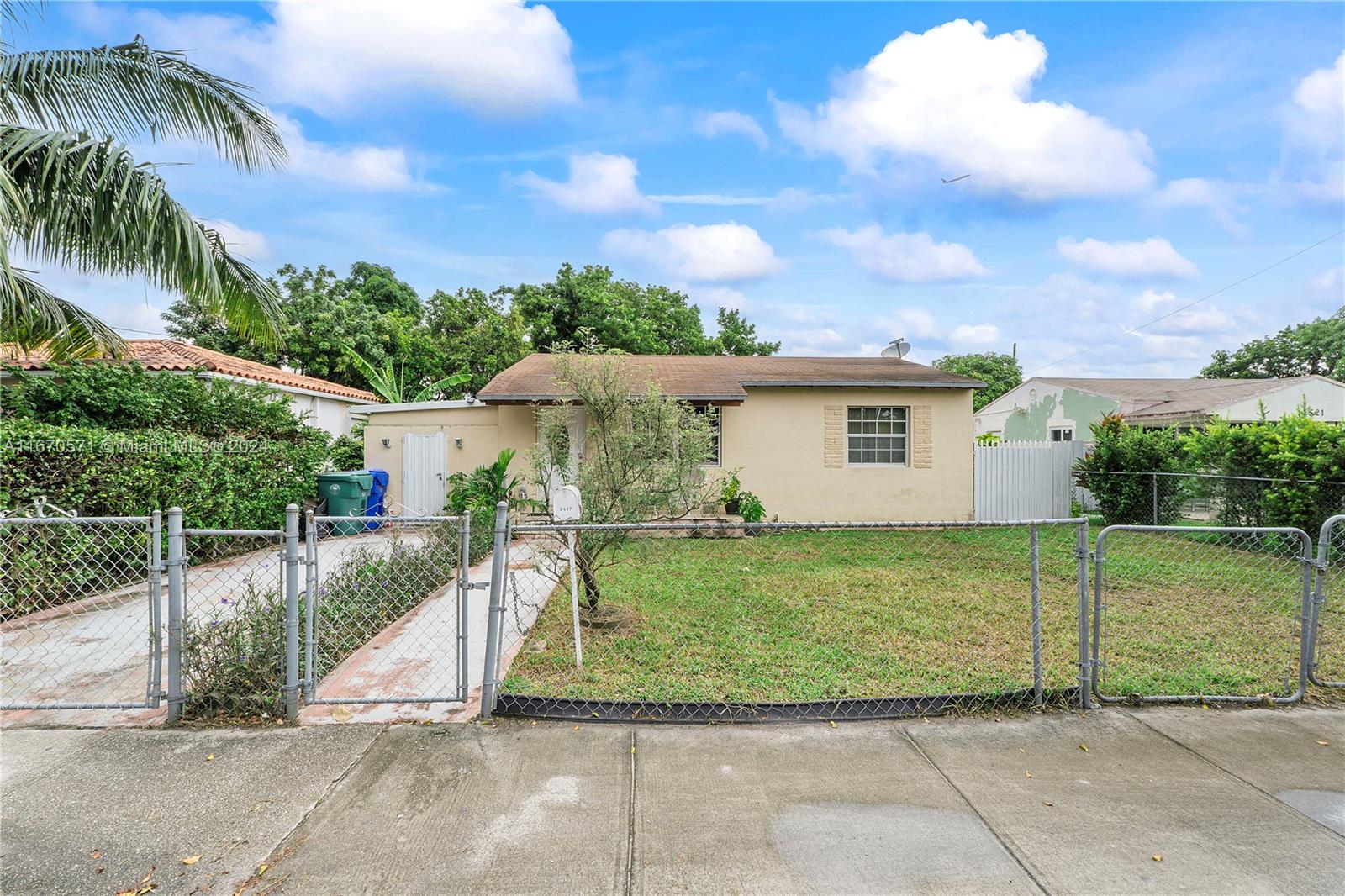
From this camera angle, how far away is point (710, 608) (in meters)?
6.44

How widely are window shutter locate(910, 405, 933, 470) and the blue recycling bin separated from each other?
11.0m

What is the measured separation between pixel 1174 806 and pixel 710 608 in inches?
158

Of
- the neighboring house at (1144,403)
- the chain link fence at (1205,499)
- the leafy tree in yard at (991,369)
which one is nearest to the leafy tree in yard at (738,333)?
the neighboring house at (1144,403)

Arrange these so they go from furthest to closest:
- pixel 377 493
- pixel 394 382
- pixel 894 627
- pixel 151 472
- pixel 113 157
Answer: pixel 394 382
pixel 377 493
pixel 151 472
pixel 894 627
pixel 113 157

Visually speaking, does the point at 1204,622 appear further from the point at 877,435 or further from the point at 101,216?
the point at 101,216

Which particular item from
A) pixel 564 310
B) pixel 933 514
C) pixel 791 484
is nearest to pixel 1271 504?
pixel 933 514

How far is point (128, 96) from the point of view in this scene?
18.8ft

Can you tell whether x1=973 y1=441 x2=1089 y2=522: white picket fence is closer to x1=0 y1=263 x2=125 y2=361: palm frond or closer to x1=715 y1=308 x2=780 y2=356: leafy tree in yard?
x1=0 y1=263 x2=125 y2=361: palm frond

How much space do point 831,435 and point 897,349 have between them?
3.38 m

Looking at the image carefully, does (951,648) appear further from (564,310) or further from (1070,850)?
(564,310)

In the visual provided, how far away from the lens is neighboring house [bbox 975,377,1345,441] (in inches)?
709

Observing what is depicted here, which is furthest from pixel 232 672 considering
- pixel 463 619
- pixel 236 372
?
pixel 236 372

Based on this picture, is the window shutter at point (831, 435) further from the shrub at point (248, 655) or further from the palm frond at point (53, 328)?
the palm frond at point (53, 328)

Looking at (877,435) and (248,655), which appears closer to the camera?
(248,655)
